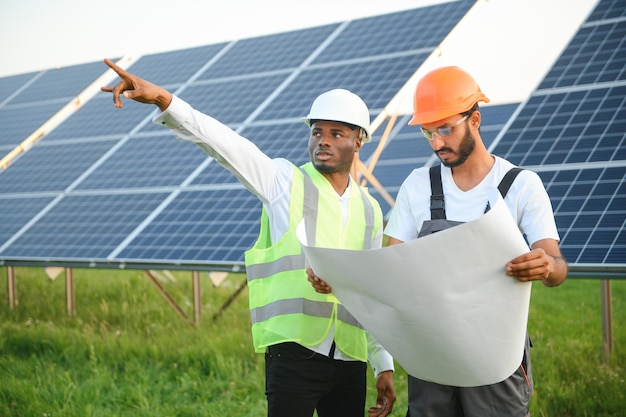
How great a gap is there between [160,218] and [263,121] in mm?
1787

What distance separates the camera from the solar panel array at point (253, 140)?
6.93 metres

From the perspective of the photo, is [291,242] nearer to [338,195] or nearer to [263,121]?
[338,195]

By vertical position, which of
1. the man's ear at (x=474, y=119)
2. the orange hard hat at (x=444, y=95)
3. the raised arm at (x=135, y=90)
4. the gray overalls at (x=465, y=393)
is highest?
the raised arm at (x=135, y=90)

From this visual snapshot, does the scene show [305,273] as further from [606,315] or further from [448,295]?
[606,315]

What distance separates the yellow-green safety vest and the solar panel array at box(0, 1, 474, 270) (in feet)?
12.4

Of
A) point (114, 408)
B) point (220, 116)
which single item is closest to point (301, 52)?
point (220, 116)

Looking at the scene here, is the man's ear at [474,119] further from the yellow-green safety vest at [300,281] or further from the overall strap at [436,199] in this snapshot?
the yellow-green safety vest at [300,281]

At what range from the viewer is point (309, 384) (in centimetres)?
342

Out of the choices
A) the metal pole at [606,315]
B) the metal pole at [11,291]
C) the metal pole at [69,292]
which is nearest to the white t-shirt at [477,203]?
the metal pole at [606,315]

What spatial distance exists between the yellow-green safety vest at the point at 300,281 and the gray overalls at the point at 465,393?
668 mm

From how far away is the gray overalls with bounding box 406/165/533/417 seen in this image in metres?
2.75

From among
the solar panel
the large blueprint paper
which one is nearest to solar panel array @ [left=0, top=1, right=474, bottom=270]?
the solar panel

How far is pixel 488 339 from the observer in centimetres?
252

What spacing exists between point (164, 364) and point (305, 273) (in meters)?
4.34
